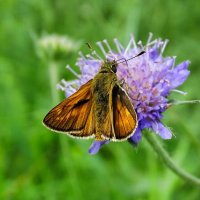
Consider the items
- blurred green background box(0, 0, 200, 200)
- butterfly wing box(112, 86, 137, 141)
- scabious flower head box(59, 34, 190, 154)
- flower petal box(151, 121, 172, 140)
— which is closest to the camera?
butterfly wing box(112, 86, 137, 141)

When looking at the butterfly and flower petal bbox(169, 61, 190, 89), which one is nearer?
the butterfly

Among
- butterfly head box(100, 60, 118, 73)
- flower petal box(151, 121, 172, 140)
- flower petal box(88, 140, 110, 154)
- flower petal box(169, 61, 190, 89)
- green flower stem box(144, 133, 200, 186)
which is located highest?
butterfly head box(100, 60, 118, 73)

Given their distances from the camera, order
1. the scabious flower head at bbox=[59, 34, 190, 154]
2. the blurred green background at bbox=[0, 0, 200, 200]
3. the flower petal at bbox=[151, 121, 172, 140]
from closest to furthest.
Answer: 1. the flower petal at bbox=[151, 121, 172, 140]
2. the scabious flower head at bbox=[59, 34, 190, 154]
3. the blurred green background at bbox=[0, 0, 200, 200]

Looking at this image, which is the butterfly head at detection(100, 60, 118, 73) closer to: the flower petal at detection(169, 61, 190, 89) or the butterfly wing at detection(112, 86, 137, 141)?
the butterfly wing at detection(112, 86, 137, 141)

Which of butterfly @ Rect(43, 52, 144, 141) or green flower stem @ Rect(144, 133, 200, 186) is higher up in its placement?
butterfly @ Rect(43, 52, 144, 141)

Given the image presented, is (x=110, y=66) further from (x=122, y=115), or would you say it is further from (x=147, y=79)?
(x=122, y=115)

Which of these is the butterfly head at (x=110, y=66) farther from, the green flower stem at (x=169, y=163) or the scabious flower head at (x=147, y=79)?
the green flower stem at (x=169, y=163)

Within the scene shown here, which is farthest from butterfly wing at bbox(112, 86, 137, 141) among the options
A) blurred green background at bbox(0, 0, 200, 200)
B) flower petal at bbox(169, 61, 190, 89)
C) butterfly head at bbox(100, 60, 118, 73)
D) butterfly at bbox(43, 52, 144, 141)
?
blurred green background at bbox(0, 0, 200, 200)

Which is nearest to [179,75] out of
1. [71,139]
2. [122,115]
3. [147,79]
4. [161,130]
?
[147,79]
